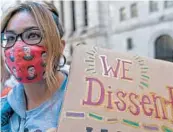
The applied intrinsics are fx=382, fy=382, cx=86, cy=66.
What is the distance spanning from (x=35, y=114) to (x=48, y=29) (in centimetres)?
28

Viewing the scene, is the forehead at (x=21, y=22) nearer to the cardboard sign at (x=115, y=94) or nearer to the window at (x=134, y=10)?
the cardboard sign at (x=115, y=94)

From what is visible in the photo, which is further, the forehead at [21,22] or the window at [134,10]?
the window at [134,10]

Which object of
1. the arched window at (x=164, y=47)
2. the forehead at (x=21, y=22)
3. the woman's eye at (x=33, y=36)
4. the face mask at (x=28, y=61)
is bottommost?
the face mask at (x=28, y=61)

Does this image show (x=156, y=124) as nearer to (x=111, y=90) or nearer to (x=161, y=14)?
(x=111, y=90)

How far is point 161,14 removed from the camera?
19.1 meters

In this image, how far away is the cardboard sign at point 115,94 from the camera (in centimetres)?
111

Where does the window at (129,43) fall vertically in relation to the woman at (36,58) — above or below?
above

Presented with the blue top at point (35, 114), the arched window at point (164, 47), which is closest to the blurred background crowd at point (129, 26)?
the arched window at point (164, 47)

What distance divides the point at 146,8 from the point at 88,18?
783cm

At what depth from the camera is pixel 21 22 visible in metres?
1.24

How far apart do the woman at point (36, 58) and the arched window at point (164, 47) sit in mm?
17926

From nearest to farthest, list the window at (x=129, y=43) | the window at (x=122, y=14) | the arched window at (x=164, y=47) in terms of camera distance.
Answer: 1. the arched window at (x=164, y=47)
2. the window at (x=129, y=43)
3. the window at (x=122, y=14)

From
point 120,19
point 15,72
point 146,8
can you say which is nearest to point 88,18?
point 120,19

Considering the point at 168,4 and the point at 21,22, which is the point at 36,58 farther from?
the point at 168,4
